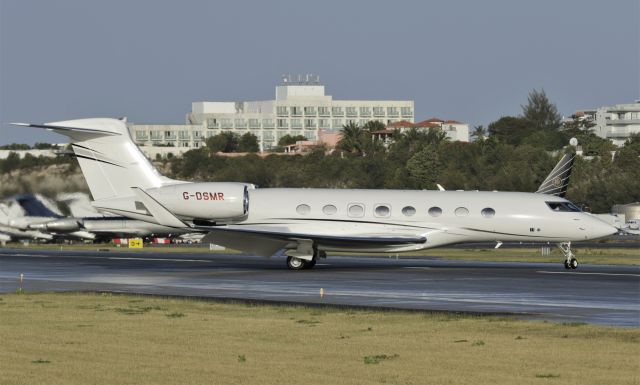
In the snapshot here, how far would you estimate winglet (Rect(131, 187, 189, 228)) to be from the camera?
37500 millimetres

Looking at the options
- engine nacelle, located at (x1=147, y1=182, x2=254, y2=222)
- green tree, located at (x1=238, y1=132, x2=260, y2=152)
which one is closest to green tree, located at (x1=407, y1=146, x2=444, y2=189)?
green tree, located at (x1=238, y1=132, x2=260, y2=152)

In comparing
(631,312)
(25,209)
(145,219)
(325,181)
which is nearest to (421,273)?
(145,219)

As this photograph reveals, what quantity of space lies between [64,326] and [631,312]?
1162cm

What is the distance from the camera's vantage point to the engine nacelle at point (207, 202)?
129 ft

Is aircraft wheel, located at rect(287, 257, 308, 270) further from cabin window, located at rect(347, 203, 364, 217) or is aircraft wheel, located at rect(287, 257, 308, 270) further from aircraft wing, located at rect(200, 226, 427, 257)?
cabin window, located at rect(347, 203, 364, 217)

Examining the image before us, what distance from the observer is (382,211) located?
39312 mm

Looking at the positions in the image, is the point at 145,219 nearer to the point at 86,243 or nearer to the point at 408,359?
the point at 408,359

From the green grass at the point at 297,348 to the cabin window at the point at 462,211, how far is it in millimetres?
15919

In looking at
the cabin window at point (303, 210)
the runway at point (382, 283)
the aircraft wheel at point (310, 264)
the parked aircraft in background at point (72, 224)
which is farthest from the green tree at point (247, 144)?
the cabin window at point (303, 210)

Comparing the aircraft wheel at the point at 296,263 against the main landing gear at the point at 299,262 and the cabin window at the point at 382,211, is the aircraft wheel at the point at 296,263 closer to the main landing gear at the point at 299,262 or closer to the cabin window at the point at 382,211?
the main landing gear at the point at 299,262

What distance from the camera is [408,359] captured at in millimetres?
16734

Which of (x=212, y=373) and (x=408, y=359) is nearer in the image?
(x=212, y=373)

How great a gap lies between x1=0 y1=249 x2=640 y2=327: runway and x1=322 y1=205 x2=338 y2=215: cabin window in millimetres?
2050

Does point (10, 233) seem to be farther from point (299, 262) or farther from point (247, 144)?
point (247, 144)
